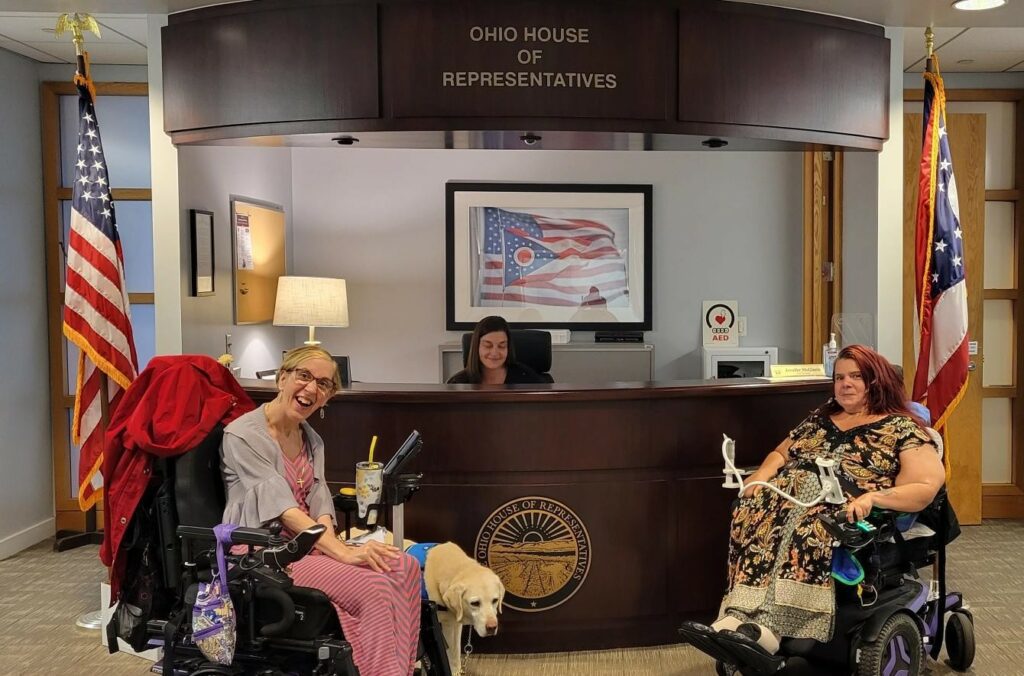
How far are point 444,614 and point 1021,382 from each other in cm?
412

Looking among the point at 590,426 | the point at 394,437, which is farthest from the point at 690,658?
the point at 394,437

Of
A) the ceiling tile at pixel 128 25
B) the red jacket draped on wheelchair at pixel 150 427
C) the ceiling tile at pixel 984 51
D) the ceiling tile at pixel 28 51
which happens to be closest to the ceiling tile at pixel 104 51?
the ceiling tile at pixel 28 51

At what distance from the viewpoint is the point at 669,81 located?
3.74 m

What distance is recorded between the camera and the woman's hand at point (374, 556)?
2924 mm

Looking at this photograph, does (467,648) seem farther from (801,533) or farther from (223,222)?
(223,222)

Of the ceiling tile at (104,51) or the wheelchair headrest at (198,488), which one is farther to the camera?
the ceiling tile at (104,51)

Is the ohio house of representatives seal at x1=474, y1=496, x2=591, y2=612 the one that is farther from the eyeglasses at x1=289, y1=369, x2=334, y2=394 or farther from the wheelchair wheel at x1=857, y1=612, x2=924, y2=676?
the wheelchair wheel at x1=857, y1=612, x2=924, y2=676

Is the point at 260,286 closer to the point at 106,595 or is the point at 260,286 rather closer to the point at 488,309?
the point at 488,309

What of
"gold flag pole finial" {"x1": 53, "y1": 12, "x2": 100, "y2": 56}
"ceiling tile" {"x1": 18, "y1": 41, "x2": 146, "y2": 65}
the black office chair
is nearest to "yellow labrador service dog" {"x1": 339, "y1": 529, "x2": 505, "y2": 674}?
the black office chair

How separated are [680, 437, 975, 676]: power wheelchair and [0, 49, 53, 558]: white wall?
3.84m

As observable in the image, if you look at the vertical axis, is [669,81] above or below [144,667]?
above

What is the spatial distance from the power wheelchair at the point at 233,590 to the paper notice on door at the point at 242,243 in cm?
230

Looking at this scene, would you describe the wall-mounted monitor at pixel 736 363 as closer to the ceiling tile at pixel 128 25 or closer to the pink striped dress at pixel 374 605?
the pink striped dress at pixel 374 605

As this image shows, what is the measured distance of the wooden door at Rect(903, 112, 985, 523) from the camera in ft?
18.4
